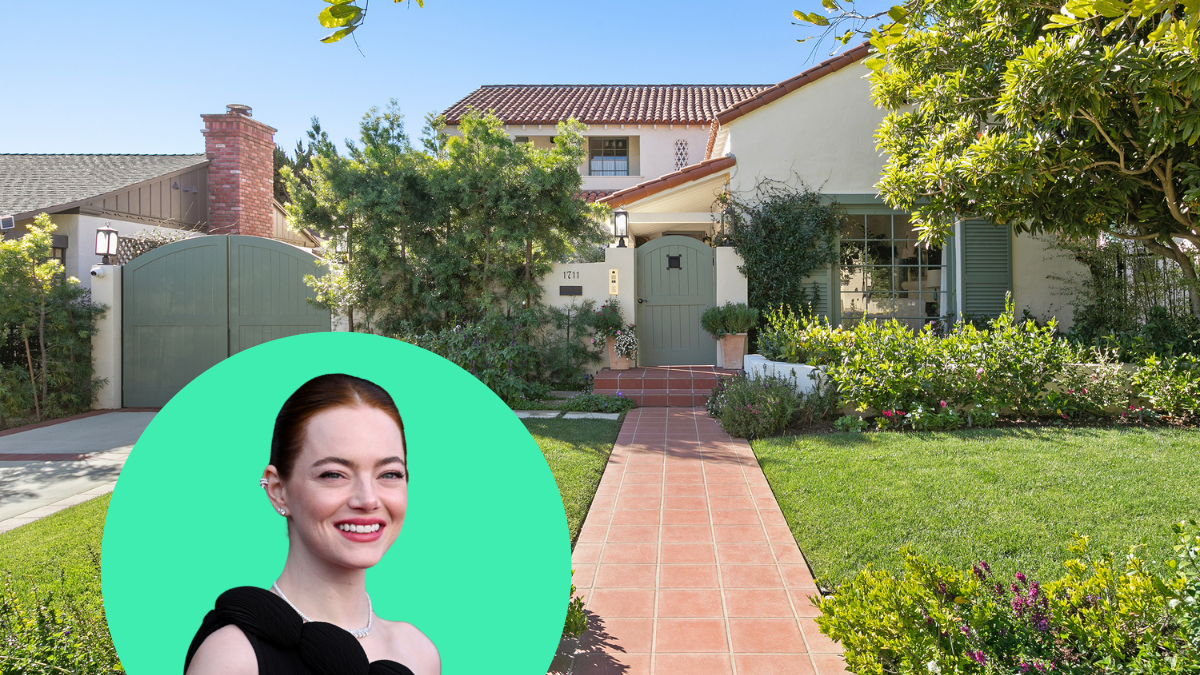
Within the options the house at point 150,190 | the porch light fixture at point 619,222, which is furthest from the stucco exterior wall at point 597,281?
the house at point 150,190

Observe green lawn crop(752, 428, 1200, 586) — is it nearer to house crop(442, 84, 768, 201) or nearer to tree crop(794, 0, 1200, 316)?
tree crop(794, 0, 1200, 316)

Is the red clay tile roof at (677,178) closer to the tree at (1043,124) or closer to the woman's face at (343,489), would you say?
the tree at (1043,124)

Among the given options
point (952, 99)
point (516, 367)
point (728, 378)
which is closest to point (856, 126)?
point (952, 99)

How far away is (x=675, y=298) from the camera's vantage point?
37.9 feet

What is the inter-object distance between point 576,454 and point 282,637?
5883mm

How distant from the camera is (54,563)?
13.3 feet

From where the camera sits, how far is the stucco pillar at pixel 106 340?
10.8 m

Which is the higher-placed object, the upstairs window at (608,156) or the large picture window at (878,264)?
the upstairs window at (608,156)

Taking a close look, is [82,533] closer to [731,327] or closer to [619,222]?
[731,327]

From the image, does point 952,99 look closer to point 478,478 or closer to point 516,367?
point 516,367

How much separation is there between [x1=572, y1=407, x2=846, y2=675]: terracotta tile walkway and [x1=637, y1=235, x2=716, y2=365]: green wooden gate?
16.8 feet

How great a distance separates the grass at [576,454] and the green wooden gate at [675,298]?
3.35 metres

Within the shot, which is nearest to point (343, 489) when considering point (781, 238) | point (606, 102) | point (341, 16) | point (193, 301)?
point (341, 16)

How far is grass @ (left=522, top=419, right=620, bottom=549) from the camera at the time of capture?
201 inches
